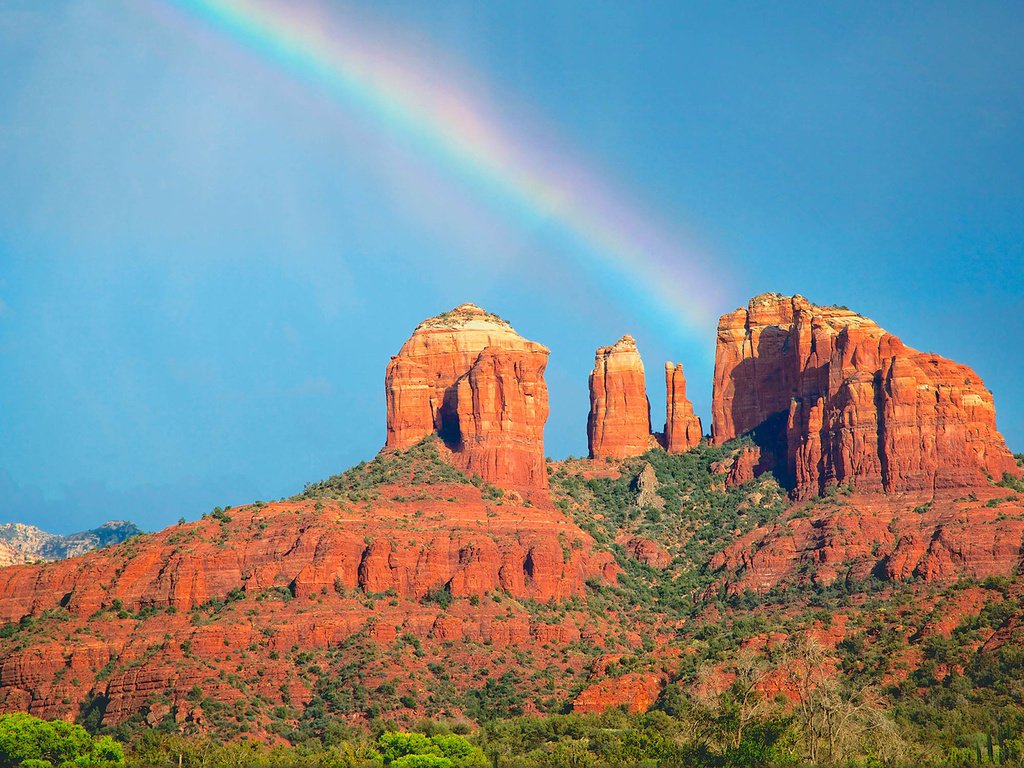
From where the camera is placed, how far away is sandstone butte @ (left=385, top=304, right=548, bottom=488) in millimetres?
176625

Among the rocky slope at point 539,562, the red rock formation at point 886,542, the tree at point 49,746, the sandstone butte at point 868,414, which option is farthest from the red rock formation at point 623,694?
the sandstone butte at point 868,414

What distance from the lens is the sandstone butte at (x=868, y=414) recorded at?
17000 centimetres

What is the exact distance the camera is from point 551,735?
130 m

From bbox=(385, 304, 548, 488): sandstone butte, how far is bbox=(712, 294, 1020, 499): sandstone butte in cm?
2430

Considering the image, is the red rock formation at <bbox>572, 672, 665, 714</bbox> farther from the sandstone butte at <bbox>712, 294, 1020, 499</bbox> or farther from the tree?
the sandstone butte at <bbox>712, 294, 1020, 499</bbox>

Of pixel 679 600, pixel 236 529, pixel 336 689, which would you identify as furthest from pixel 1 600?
pixel 679 600

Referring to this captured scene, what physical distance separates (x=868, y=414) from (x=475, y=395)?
116 feet

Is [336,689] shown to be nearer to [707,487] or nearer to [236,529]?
[236,529]

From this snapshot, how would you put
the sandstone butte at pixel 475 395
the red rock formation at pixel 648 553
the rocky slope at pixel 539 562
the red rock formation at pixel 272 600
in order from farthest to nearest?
the red rock formation at pixel 648 553, the sandstone butte at pixel 475 395, the rocky slope at pixel 539 562, the red rock formation at pixel 272 600

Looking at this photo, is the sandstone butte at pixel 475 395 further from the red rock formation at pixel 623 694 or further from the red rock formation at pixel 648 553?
the red rock formation at pixel 623 694

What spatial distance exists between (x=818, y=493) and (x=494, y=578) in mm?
35253

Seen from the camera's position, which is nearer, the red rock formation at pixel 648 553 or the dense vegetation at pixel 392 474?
the dense vegetation at pixel 392 474

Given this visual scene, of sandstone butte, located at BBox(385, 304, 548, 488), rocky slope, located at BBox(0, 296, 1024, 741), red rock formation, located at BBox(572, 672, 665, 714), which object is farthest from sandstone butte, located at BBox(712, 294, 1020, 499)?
red rock formation, located at BBox(572, 672, 665, 714)

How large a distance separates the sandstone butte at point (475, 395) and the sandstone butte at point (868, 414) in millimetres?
24303
